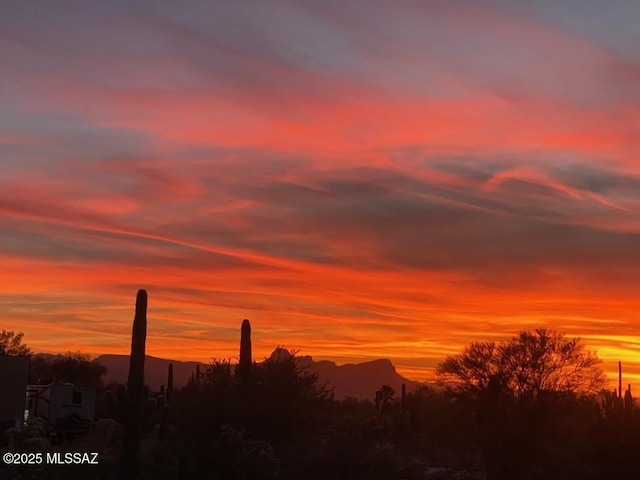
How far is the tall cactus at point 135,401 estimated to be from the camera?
25.8m

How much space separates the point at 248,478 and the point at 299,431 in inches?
246

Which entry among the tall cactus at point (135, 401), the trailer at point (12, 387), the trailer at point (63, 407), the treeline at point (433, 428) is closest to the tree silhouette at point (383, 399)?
the treeline at point (433, 428)

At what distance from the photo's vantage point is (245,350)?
37.5 m

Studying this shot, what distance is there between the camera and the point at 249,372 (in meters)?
36.2

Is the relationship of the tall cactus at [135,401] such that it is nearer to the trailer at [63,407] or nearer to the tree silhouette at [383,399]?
the trailer at [63,407]

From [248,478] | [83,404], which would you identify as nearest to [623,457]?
[248,478]

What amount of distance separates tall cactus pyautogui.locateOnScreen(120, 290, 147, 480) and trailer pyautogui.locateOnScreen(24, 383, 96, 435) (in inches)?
504

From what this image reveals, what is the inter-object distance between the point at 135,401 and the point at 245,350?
1070 cm

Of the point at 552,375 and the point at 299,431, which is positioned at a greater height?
the point at 552,375

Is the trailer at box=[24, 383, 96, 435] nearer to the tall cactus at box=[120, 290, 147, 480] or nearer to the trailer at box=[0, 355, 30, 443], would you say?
the trailer at box=[0, 355, 30, 443]

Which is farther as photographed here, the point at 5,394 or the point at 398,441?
the point at 398,441

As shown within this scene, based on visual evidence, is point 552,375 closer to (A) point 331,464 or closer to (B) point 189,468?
(A) point 331,464

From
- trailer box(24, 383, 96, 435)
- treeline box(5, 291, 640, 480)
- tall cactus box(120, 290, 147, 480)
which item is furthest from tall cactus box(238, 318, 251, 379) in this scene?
trailer box(24, 383, 96, 435)

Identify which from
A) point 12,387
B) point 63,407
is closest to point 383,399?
point 63,407
